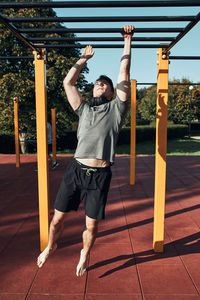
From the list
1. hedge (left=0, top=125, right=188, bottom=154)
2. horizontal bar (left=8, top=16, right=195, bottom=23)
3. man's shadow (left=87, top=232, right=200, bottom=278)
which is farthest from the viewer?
hedge (left=0, top=125, right=188, bottom=154)

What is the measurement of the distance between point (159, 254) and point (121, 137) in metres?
17.7

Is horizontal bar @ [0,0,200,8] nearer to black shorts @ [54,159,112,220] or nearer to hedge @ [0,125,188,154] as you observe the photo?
black shorts @ [54,159,112,220]

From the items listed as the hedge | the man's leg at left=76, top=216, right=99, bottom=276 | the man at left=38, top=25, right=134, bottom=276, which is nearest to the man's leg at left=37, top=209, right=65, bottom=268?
the man at left=38, top=25, right=134, bottom=276

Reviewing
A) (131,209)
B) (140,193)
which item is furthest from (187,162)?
(131,209)

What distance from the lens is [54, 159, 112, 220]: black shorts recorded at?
225cm

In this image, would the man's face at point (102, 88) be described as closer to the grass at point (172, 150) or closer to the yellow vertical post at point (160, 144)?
the yellow vertical post at point (160, 144)

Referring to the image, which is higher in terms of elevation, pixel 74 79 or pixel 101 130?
pixel 74 79

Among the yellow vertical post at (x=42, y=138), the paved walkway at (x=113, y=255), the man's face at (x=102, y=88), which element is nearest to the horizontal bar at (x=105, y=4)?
the man's face at (x=102, y=88)

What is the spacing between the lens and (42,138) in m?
2.74

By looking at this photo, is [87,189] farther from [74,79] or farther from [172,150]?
[172,150]

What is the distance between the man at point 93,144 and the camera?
2.20 m

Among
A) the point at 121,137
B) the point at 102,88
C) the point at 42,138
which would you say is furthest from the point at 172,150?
the point at 102,88

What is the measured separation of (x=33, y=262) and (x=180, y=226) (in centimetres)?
210

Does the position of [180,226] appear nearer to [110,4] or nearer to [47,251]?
[47,251]
